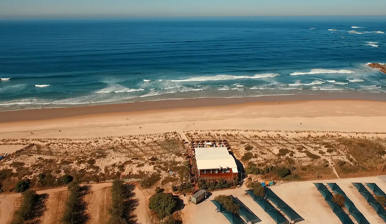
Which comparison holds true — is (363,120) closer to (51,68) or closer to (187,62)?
(187,62)

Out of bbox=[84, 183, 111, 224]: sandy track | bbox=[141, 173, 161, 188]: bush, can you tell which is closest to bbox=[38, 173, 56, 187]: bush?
bbox=[84, 183, 111, 224]: sandy track

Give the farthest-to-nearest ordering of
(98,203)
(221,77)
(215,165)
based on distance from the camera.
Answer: (221,77)
(215,165)
(98,203)

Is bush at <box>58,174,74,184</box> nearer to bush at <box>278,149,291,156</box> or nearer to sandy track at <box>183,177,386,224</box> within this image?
sandy track at <box>183,177,386,224</box>

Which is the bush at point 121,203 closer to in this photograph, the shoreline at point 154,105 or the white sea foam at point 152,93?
the shoreline at point 154,105

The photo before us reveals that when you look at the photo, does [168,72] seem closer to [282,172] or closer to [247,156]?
[247,156]

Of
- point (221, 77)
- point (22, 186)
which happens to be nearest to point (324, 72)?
point (221, 77)

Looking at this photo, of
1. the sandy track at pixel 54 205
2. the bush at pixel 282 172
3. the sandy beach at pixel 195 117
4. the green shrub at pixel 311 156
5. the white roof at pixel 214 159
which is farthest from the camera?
the sandy beach at pixel 195 117

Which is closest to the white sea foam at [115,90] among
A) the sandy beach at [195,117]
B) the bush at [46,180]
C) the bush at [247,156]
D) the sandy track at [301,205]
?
the sandy beach at [195,117]
